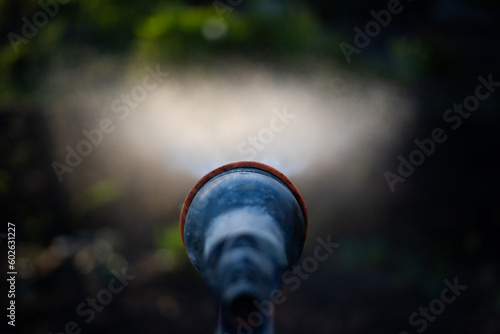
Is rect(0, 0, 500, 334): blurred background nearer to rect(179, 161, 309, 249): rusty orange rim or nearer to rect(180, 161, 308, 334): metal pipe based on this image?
rect(179, 161, 309, 249): rusty orange rim

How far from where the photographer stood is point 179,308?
5.39 meters

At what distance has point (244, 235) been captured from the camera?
4.26 ft

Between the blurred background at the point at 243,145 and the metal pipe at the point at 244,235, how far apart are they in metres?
3.25

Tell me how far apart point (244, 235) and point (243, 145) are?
4.08 m

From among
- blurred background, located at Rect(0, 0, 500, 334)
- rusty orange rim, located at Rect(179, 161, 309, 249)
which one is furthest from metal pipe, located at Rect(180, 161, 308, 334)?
blurred background, located at Rect(0, 0, 500, 334)

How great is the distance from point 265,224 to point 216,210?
0.27 m

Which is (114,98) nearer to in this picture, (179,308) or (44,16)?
(44,16)

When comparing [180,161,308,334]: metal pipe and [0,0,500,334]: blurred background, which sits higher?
[180,161,308,334]: metal pipe

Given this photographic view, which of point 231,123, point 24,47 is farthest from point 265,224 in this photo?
point 24,47

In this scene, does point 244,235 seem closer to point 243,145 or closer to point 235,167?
point 235,167

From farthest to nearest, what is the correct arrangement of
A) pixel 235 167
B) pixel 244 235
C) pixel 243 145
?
pixel 243 145
pixel 235 167
pixel 244 235

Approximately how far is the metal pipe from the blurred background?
128 inches

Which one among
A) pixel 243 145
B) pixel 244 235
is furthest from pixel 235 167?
pixel 243 145

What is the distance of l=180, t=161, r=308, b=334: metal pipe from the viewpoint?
1155 millimetres
